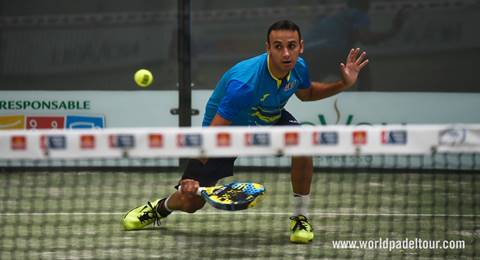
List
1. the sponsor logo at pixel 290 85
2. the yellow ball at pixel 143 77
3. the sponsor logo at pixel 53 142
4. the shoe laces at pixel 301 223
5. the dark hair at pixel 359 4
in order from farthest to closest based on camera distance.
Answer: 1. the dark hair at pixel 359 4
2. the yellow ball at pixel 143 77
3. the sponsor logo at pixel 290 85
4. the shoe laces at pixel 301 223
5. the sponsor logo at pixel 53 142

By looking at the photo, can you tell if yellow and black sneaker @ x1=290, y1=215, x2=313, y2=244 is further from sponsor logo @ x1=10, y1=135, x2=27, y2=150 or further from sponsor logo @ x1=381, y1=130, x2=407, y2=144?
sponsor logo @ x1=10, y1=135, x2=27, y2=150

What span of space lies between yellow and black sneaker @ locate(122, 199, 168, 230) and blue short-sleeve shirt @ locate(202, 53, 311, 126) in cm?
71

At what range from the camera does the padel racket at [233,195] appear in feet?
22.4

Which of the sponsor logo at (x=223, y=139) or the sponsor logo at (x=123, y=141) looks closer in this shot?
the sponsor logo at (x=123, y=141)

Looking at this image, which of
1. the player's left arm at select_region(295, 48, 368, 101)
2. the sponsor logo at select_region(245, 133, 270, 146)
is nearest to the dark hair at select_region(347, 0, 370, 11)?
the player's left arm at select_region(295, 48, 368, 101)

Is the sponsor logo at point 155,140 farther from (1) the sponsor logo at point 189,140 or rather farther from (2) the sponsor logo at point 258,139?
(2) the sponsor logo at point 258,139

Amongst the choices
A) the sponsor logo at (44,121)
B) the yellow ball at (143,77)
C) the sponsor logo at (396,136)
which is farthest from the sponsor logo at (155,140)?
the sponsor logo at (44,121)

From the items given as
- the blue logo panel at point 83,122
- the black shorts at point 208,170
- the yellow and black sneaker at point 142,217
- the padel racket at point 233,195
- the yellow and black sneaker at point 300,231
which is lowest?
the yellow and black sneaker at point 300,231

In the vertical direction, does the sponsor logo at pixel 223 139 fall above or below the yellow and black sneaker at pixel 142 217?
above

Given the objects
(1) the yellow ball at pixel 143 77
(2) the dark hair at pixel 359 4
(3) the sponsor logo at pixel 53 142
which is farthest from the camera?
(2) the dark hair at pixel 359 4

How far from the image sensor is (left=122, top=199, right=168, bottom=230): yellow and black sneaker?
24.1 feet

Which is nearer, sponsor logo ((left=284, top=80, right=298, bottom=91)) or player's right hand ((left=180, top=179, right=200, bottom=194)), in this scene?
player's right hand ((left=180, top=179, right=200, bottom=194))

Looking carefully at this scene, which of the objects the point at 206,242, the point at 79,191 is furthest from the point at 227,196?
the point at 79,191

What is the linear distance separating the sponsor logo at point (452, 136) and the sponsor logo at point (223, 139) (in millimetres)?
1028
